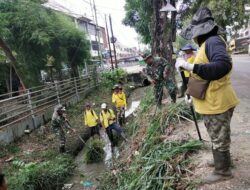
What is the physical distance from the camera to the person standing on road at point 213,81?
3.28m

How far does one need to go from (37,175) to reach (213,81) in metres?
5.98

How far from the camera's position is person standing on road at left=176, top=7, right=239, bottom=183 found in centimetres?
328

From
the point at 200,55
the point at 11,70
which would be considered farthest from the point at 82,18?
the point at 200,55

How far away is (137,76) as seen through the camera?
30609 millimetres

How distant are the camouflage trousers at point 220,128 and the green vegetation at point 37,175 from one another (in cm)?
543

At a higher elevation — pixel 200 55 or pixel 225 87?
pixel 200 55

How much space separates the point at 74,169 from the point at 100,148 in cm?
136

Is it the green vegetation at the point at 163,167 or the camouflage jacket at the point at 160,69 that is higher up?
the camouflage jacket at the point at 160,69

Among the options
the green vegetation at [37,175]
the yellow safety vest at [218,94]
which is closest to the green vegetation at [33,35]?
the green vegetation at [37,175]

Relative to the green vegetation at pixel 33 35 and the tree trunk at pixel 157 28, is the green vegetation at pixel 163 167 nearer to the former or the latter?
the tree trunk at pixel 157 28

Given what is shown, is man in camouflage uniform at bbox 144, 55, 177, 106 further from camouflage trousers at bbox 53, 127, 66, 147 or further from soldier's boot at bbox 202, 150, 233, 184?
soldier's boot at bbox 202, 150, 233, 184

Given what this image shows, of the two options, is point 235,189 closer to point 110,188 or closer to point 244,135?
point 244,135

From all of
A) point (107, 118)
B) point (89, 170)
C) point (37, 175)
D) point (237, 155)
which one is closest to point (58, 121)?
point (107, 118)

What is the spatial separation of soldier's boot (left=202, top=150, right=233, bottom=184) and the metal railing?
858 cm
